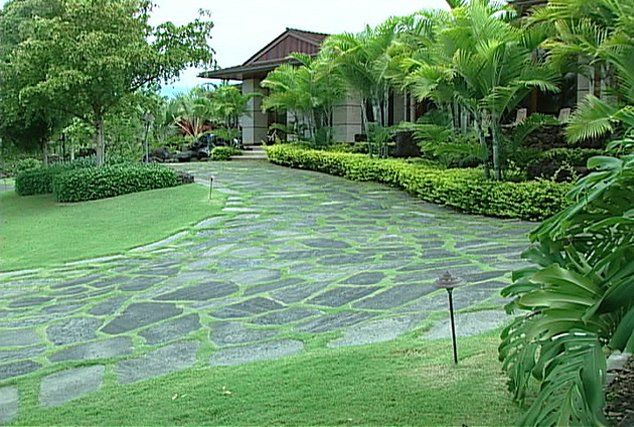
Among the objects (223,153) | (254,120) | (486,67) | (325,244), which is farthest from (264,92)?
(325,244)

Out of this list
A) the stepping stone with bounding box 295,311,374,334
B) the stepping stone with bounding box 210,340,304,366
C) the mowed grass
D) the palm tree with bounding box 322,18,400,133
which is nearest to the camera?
the mowed grass

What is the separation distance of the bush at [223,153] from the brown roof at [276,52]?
245 cm

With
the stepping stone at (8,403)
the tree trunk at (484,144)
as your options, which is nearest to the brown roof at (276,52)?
the tree trunk at (484,144)

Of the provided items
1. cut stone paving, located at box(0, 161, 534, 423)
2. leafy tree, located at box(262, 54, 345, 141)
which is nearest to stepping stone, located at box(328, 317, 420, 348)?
cut stone paving, located at box(0, 161, 534, 423)

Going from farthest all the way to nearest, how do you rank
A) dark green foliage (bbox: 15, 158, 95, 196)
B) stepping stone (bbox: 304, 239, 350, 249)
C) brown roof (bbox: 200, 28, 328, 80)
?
1. brown roof (bbox: 200, 28, 328, 80)
2. dark green foliage (bbox: 15, 158, 95, 196)
3. stepping stone (bbox: 304, 239, 350, 249)

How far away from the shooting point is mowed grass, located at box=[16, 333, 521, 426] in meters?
3.12

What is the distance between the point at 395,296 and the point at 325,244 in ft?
9.15

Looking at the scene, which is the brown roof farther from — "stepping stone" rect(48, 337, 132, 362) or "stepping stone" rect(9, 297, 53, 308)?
"stepping stone" rect(48, 337, 132, 362)

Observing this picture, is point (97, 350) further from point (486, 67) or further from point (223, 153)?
point (223, 153)

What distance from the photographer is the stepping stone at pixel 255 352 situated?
4477 mm

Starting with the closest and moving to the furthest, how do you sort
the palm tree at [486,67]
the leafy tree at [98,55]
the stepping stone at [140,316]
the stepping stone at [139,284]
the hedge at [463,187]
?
the stepping stone at [140,316], the stepping stone at [139,284], the hedge at [463,187], the palm tree at [486,67], the leafy tree at [98,55]

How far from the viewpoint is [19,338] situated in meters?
5.39

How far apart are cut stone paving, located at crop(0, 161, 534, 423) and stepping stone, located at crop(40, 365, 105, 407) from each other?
0.04ft

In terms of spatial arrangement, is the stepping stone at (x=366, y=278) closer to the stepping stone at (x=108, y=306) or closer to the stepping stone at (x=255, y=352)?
the stepping stone at (x=255, y=352)
